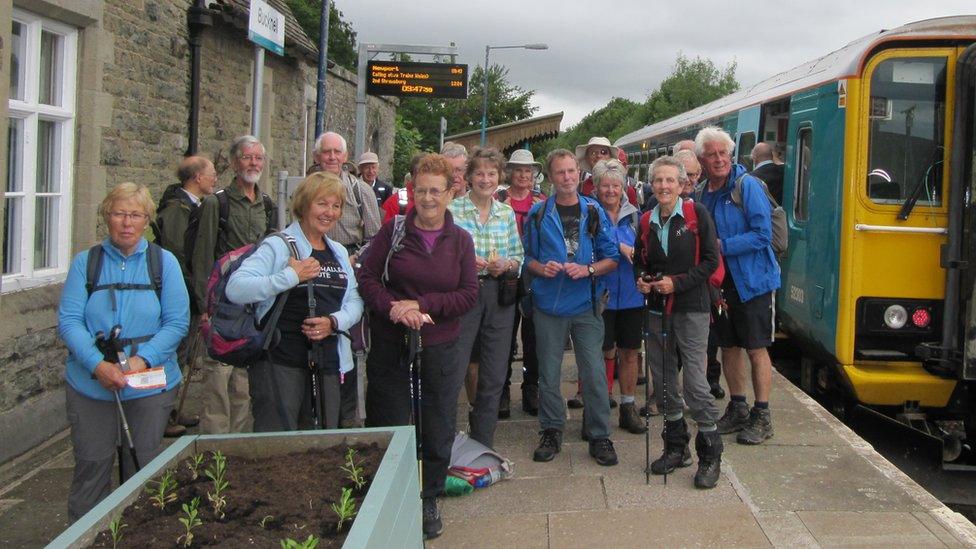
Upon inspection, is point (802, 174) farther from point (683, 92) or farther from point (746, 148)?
point (683, 92)

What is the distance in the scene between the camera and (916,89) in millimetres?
6371

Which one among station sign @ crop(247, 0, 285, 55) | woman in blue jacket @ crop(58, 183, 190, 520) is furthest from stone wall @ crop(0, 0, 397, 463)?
woman in blue jacket @ crop(58, 183, 190, 520)

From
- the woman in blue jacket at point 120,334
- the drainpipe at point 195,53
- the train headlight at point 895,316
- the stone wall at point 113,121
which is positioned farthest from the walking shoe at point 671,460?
the drainpipe at point 195,53

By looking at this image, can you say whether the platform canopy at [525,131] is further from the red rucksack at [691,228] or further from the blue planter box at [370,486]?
the blue planter box at [370,486]

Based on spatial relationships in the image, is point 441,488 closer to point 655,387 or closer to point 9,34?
point 655,387

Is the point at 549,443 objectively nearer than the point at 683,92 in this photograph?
Yes

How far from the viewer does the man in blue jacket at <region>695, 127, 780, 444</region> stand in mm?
5832

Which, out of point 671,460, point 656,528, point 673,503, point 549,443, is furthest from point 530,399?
point 656,528

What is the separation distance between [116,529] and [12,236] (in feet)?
13.3

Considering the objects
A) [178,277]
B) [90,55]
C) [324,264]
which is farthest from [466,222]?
[90,55]

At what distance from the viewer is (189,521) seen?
293 cm

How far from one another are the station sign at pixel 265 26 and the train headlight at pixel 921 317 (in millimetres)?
4682

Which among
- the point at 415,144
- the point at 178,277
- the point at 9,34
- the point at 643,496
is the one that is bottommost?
the point at 643,496

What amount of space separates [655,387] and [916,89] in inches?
108
